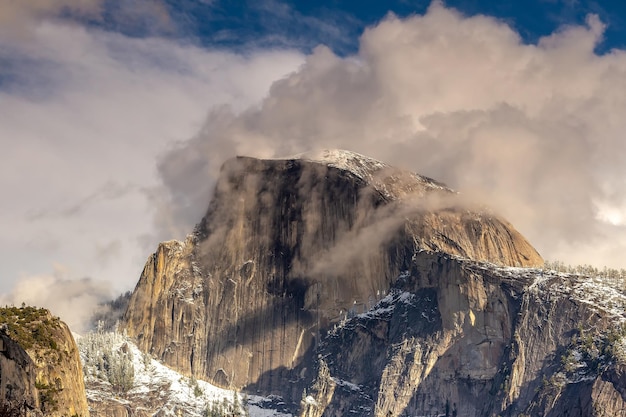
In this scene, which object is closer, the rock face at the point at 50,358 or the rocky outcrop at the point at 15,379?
the rocky outcrop at the point at 15,379

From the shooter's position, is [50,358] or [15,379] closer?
[15,379]

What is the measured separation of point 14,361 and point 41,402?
26933 mm

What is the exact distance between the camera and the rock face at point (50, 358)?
170875 millimetres

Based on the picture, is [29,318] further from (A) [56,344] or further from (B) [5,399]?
(B) [5,399]

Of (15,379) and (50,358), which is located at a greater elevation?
(50,358)

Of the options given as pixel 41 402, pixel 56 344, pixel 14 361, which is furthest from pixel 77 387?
pixel 14 361

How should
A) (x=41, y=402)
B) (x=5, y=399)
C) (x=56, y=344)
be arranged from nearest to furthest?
(x=5, y=399) → (x=41, y=402) → (x=56, y=344)

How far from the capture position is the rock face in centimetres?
17088

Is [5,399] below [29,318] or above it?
below

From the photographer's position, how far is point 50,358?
181125mm

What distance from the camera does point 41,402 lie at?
16425 centimetres

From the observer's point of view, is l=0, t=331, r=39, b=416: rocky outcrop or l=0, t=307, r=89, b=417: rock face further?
l=0, t=307, r=89, b=417: rock face

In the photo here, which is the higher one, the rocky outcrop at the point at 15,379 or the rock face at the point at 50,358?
the rock face at the point at 50,358

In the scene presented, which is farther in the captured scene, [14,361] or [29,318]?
[29,318]
